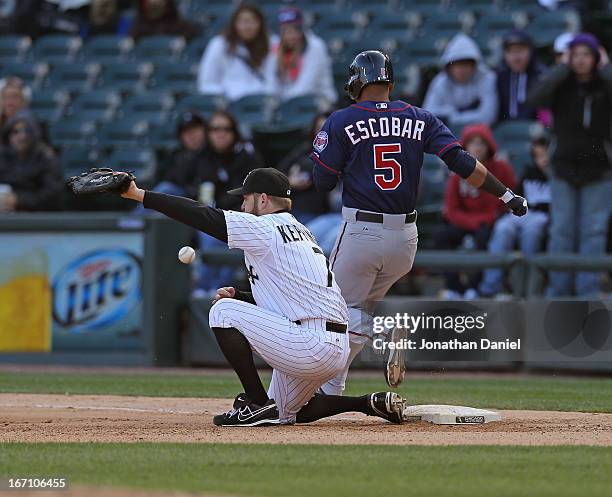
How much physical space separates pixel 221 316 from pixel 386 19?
8711 millimetres

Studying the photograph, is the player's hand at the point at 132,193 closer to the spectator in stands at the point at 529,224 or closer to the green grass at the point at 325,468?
the green grass at the point at 325,468

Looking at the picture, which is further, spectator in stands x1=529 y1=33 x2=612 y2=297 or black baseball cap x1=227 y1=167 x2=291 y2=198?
spectator in stands x1=529 y1=33 x2=612 y2=297

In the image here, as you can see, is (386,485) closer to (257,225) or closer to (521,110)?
(257,225)

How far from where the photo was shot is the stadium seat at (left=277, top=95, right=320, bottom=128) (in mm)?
13898

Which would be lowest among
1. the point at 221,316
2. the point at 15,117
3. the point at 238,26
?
the point at 221,316

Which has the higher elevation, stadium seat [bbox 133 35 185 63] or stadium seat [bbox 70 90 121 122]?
stadium seat [bbox 133 35 185 63]

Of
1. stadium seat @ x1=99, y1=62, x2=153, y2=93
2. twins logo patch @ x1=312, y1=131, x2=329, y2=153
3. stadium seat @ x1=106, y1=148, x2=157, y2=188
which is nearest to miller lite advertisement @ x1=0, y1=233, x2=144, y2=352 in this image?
stadium seat @ x1=106, y1=148, x2=157, y2=188

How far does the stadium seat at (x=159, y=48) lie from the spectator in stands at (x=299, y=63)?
2.23m

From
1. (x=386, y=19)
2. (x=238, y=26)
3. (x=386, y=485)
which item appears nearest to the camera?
(x=386, y=485)

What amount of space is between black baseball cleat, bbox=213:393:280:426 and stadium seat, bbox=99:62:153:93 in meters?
9.18

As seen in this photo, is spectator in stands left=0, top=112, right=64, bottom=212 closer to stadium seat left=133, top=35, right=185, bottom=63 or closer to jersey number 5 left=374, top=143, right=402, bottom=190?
stadium seat left=133, top=35, right=185, bottom=63

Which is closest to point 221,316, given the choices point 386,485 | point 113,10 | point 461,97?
point 386,485

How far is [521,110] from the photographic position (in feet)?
43.8

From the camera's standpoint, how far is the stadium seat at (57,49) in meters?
17.0
